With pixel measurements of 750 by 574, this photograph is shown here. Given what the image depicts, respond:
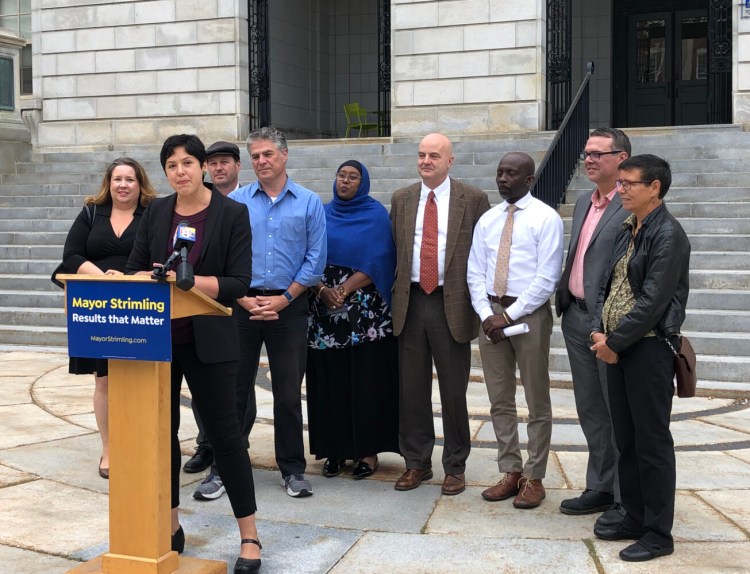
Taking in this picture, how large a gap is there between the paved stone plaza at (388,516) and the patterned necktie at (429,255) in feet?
3.82

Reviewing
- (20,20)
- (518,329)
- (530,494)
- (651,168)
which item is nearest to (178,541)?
(530,494)

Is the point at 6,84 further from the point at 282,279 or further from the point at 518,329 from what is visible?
the point at 518,329

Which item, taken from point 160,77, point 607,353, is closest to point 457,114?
point 160,77

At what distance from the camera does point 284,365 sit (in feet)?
18.7

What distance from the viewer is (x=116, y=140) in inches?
722

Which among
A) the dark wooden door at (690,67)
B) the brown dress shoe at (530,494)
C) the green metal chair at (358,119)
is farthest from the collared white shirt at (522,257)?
the dark wooden door at (690,67)

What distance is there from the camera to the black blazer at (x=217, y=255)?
436cm

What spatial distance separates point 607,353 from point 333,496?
1820 millimetres

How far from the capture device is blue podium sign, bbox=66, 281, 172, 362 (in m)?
3.91

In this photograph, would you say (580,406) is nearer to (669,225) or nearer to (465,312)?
(465,312)

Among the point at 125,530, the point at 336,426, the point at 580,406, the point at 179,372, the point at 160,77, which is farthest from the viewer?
the point at 160,77

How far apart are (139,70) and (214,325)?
14.9 meters

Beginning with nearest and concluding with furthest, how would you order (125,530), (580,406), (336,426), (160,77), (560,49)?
1. (125,530)
2. (580,406)
3. (336,426)
4. (560,49)
5. (160,77)

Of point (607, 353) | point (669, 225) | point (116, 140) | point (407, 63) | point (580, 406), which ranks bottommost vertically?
point (580, 406)
